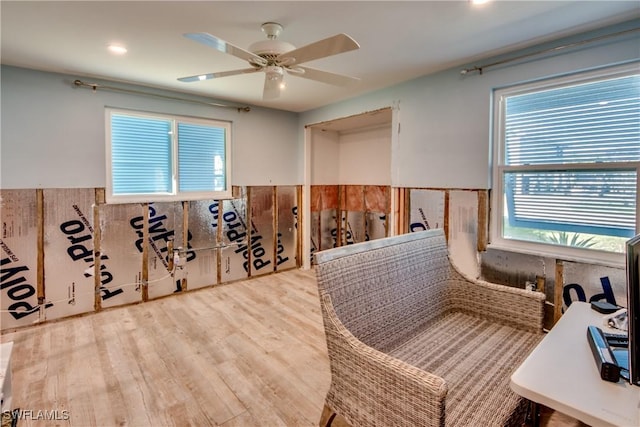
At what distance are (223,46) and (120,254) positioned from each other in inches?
110

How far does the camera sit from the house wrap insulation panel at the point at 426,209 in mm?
3195

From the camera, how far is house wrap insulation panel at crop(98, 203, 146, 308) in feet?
11.2

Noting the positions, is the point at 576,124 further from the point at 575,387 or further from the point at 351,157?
the point at 351,157

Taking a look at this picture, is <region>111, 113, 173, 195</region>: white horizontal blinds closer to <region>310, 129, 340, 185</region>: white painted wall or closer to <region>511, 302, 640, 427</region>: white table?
<region>310, 129, 340, 185</region>: white painted wall

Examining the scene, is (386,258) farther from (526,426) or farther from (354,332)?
(526,426)

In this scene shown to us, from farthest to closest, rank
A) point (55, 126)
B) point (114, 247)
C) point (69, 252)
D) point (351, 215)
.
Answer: point (351, 215) < point (114, 247) < point (69, 252) < point (55, 126)

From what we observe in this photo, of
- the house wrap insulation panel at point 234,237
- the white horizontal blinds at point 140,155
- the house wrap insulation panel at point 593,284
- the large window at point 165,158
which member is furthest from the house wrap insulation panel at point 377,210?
the white horizontal blinds at point 140,155

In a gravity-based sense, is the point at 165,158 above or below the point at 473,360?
above

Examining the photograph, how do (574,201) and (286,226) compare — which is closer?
(574,201)

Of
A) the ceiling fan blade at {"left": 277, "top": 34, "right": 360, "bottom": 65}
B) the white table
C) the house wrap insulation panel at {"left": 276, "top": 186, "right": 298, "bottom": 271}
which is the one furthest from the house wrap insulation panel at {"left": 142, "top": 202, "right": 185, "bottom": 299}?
the white table

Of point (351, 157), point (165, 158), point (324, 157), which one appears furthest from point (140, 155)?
point (351, 157)

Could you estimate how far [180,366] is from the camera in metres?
2.39

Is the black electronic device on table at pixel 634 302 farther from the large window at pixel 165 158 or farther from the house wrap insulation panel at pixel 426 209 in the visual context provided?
the large window at pixel 165 158

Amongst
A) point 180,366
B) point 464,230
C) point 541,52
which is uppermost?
point 541,52
